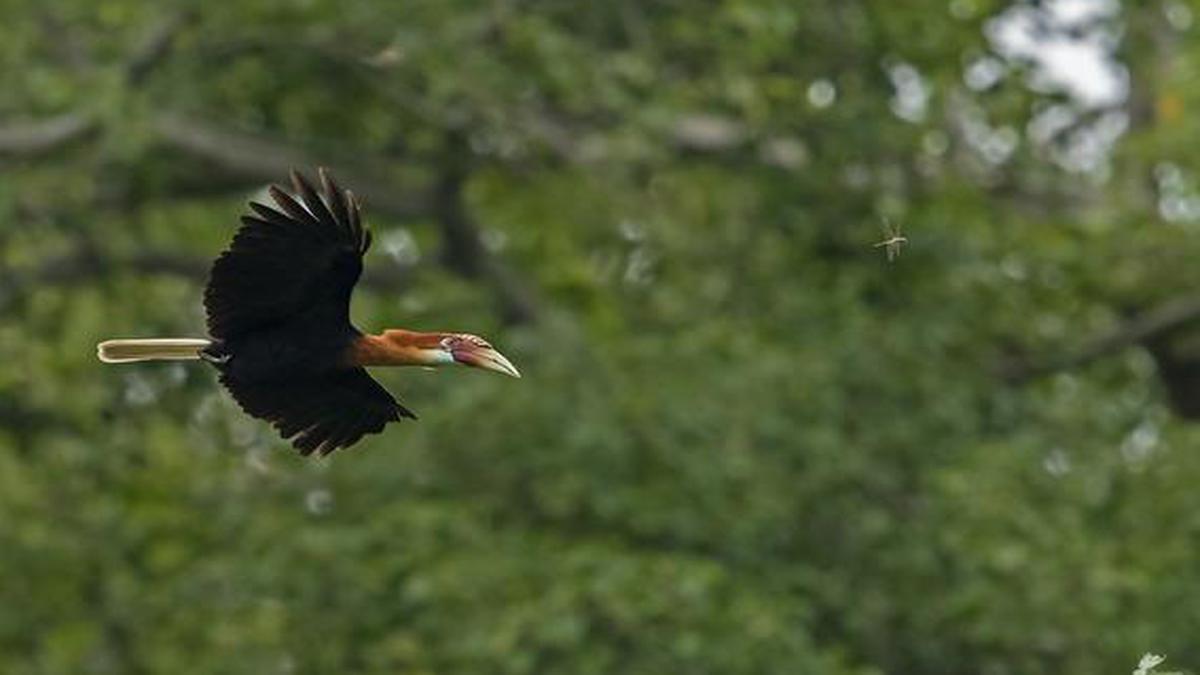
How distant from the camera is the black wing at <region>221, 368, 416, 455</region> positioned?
28.7ft

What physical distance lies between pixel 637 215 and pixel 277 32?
1.79 meters

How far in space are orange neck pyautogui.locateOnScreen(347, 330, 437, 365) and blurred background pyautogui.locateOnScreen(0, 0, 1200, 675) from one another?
6371 millimetres

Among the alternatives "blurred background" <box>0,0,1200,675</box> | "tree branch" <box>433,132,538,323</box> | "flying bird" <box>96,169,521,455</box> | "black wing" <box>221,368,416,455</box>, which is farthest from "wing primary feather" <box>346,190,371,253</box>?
"tree branch" <box>433,132,538,323</box>

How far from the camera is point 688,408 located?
51.6 feet

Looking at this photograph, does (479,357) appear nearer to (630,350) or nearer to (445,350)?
(445,350)

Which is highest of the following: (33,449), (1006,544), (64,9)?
(64,9)

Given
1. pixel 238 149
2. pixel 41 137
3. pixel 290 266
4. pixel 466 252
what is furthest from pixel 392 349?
pixel 466 252

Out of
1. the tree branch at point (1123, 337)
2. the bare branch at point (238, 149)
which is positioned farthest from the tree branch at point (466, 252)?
the tree branch at point (1123, 337)

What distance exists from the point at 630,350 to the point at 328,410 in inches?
292

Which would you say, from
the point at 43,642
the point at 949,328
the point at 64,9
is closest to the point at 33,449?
the point at 43,642

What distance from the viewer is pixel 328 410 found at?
891 cm

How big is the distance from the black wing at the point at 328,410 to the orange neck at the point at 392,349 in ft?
1.54

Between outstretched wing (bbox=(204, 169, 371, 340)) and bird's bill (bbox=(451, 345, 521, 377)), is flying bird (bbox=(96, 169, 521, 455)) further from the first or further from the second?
bird's bill (bbox=(451, 345, 521, 377))

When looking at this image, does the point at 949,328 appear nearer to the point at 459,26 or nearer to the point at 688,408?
the point at 688,408
